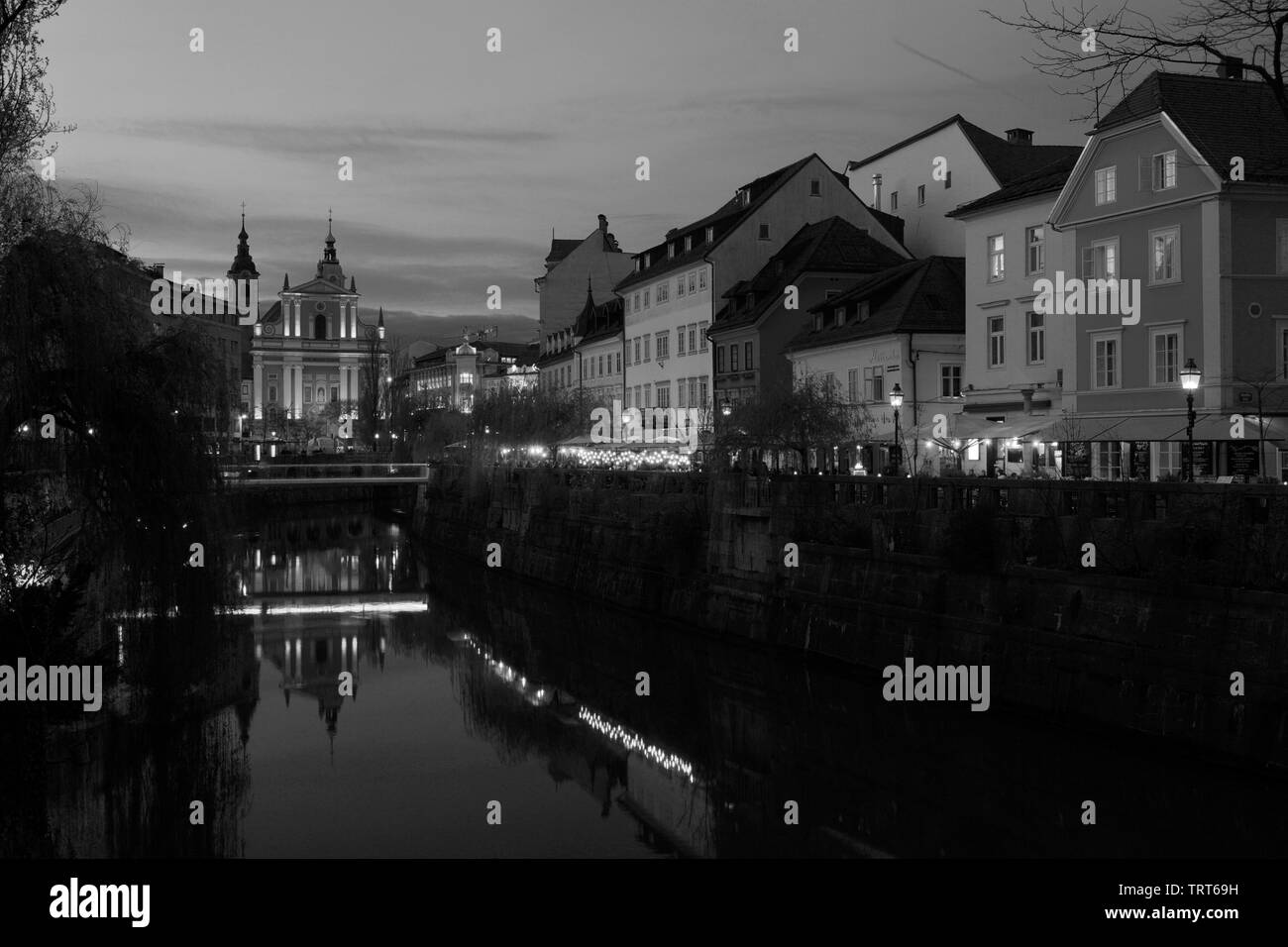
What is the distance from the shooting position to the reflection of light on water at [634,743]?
77.9 ft

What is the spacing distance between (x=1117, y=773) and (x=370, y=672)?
19.0 metres

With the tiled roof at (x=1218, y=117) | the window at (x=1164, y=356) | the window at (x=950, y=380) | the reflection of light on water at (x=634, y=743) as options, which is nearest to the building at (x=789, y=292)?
the window at (x=950, y=380)

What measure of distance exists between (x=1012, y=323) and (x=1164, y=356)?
784 centimetres

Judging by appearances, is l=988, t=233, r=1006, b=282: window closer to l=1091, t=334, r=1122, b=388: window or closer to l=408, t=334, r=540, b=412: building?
l=1091, t=334, r=1122, b=388: window

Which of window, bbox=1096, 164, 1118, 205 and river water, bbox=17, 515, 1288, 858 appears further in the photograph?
window, bbox=1096, 164, 1118, 205

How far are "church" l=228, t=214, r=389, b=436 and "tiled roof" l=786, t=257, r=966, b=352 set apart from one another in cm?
10179

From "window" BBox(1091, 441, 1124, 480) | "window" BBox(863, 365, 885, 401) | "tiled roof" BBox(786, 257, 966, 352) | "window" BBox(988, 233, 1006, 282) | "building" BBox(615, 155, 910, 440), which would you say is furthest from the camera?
"building" BBox(615, 155, 910, 440)

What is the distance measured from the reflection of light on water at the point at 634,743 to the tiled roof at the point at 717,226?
109ft

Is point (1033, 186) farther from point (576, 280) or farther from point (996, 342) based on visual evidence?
point (576, 280)

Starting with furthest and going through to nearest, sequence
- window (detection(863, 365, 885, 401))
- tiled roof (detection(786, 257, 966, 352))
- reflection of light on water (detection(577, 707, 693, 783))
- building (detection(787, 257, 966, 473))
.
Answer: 1. window (detection(863, 365, 885, 401))
2. tiled roof (detection(786, 257, 966, 352))
3. building (detection(787, 257, 966, 473))
4. reflection of light on water (detection(577, 707, 693, 783))

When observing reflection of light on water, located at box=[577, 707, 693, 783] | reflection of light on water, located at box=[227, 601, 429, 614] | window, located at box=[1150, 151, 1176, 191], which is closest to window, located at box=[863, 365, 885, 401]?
window, located at box=[1150, 151, 1176, 191]

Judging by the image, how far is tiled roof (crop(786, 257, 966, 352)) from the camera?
42938 mm
